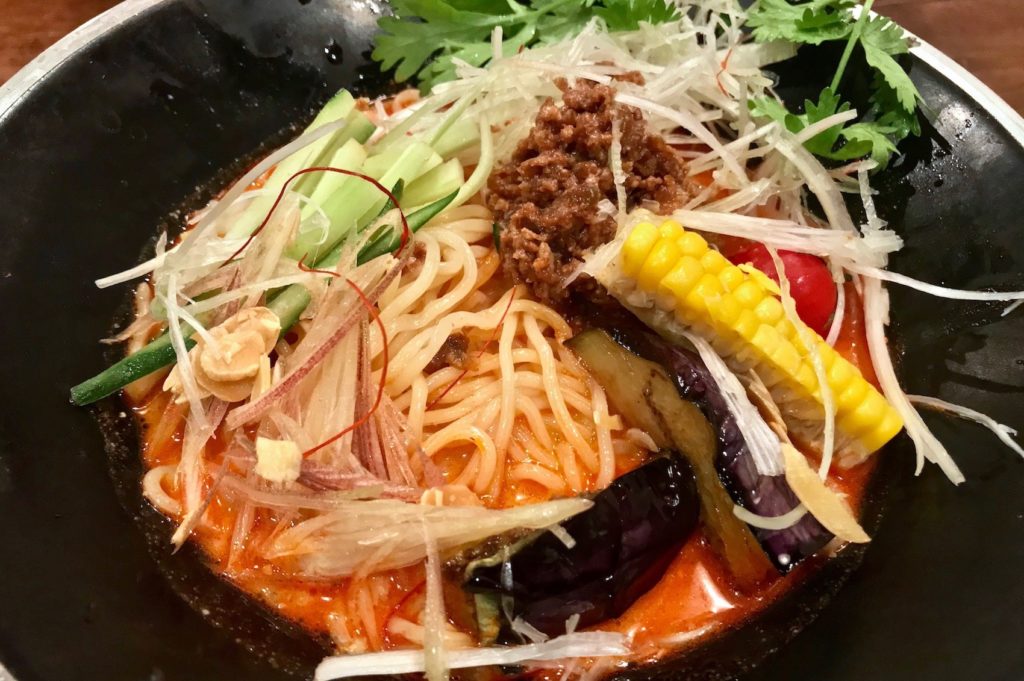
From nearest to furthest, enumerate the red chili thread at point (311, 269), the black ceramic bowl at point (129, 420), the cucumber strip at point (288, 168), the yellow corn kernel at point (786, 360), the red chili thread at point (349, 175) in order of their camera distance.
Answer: the black ceramic bowl at point (129, 420) → the yellow corn kernel at point (786, 360) → the red chili thread at point (311, 269) → the red chili thread at point (349, 175) → the cucumber strip at point (288, 168)

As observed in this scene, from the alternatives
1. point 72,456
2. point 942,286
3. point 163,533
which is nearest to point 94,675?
point 163,533

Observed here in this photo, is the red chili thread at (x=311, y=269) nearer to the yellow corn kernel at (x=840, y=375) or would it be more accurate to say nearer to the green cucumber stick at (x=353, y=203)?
the green cucumber stick at (x=353, y=203)

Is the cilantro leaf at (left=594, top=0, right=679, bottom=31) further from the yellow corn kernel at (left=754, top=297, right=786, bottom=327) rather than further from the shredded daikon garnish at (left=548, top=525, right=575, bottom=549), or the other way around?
the shredded daikon garnish at (left=548, top=525, right=575, bottom=549)

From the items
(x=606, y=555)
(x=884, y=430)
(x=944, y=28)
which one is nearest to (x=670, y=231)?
(x=884, y=430)

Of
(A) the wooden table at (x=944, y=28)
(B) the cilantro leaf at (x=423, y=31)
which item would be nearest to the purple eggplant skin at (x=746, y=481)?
(B) the cilantro leaf at (x=423, y=31)

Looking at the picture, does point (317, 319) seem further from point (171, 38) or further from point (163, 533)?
point (171, 38)

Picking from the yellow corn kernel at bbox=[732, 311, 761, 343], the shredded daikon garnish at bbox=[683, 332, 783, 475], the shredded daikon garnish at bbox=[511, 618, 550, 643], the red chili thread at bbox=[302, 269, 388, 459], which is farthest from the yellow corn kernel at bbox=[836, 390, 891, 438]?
the red chili thread at bbox=[302, 269, 388, 459]

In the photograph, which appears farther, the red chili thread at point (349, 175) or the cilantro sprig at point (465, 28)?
the cilantro sprig at point (465, 28)
